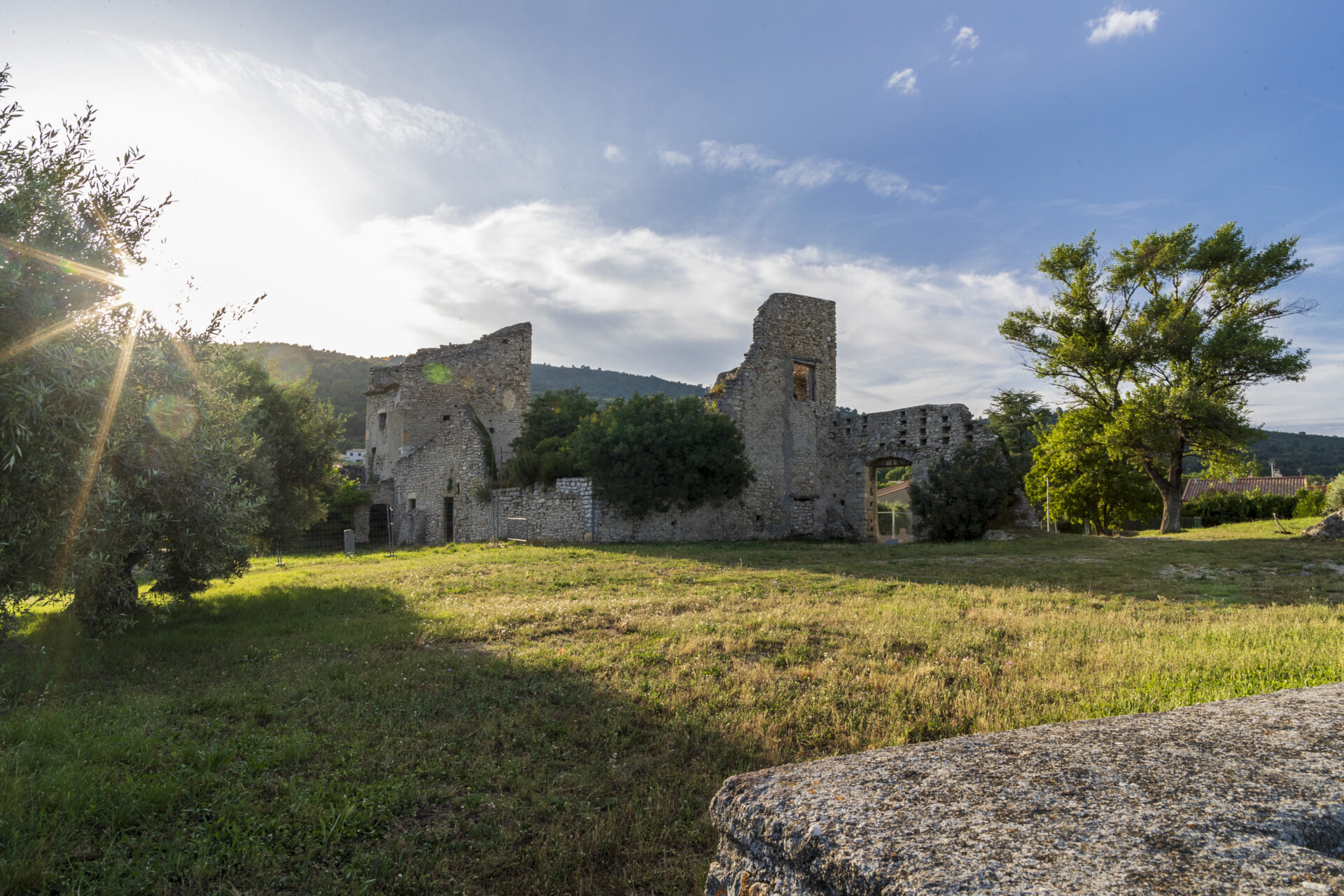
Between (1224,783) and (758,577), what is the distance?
10567 millimetres

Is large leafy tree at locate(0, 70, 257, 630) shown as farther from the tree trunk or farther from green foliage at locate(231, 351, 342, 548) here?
the tree trunk

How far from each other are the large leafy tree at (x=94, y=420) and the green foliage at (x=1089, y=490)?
33.2 meters

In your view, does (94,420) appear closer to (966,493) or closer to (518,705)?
(518,705)

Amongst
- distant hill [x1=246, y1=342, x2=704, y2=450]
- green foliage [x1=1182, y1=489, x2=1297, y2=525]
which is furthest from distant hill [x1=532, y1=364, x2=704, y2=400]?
green foliage [x1=1182, y1=489, x2=1297, y2=525]

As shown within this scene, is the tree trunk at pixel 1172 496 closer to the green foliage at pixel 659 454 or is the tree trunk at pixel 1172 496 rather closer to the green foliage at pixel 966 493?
the green foliage at pixel 966 493

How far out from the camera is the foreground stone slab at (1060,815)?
4.51 ft

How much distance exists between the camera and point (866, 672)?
5828mm

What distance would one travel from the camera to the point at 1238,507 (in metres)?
36.5

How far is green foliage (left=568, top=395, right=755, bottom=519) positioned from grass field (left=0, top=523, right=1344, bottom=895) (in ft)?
32.4

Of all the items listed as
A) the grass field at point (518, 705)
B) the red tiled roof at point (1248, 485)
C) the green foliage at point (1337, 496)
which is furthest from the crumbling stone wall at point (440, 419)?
the red tiled roof at point (1248, 485)

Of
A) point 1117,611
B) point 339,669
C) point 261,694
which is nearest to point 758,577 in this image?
point 1117,611

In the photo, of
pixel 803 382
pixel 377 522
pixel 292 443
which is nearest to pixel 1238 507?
pixel 803 382

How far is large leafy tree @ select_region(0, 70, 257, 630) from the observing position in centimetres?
599

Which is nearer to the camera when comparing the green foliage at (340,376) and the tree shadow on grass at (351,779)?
the tree shadow on grass at (351,779)
